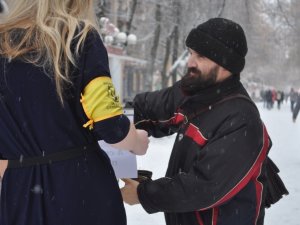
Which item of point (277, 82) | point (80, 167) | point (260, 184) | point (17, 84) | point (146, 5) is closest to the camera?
point (17, 84)

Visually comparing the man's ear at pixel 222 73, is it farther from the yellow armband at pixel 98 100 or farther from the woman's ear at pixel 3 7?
the woman's ear at pixel 3 7

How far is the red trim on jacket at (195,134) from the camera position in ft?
7.48

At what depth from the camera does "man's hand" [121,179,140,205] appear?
7.82 ft

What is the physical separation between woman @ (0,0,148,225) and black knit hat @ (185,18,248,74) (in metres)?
0.73

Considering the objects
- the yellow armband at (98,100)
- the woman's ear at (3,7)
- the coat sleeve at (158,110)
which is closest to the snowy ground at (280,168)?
the coat sleeve at (158,110)

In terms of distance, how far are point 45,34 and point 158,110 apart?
1104 millimetres

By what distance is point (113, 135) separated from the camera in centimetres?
176

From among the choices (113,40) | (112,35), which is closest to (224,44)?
(112,35)

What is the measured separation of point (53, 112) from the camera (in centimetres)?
174

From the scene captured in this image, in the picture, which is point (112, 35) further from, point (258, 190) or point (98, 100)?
point (98, 100)

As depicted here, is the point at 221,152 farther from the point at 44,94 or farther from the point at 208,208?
the point at 44,94

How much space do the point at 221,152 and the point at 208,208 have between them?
11.3 inches

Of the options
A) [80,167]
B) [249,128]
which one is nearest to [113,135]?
[80,167]

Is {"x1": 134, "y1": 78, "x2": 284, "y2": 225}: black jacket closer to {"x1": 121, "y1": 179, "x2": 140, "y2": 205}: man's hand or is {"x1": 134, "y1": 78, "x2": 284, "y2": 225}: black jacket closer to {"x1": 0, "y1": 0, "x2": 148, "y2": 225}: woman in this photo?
{"x1": 121, "y1": 179, "x2": 140, "y2": 205}: man's hand
